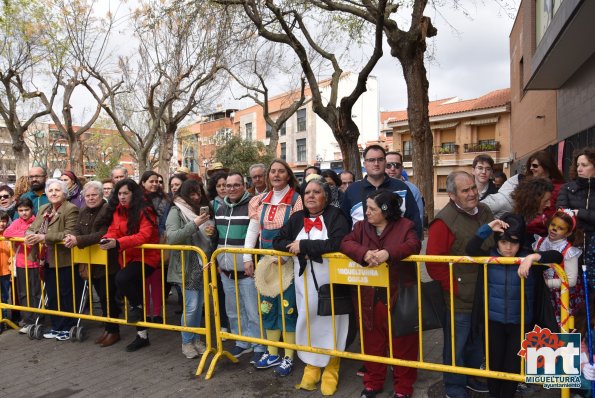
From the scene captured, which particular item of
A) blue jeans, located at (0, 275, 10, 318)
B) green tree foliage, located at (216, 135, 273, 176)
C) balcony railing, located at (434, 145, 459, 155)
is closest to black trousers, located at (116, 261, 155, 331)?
blue jeans, located at (0, 275, 10, 318)

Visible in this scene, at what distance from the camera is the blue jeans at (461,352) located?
3361 mm

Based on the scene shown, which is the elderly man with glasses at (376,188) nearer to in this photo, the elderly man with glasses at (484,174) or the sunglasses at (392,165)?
the elderly man with glasses at (484,174)

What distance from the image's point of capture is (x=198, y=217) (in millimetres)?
4414

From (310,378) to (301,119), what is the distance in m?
42.2

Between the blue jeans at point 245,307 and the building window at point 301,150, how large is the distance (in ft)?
133

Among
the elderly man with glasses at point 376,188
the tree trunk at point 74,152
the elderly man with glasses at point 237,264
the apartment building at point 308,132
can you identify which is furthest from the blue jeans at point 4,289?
the apartment building at point 308,132

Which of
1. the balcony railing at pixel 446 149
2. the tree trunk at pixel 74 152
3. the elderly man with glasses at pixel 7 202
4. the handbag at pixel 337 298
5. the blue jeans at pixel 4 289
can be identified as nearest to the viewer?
the handbag at pixel 337 298

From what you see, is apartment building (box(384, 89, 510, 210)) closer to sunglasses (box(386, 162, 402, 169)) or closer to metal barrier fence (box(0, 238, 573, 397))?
sunglasses (box(386, 162, 402, 169))

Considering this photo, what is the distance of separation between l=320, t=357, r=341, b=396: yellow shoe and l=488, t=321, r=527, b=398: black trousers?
1234 millimetres

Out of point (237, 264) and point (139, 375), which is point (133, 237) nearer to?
point (237, 264)

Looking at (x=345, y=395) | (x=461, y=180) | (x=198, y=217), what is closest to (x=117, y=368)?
(x=198, y=217)

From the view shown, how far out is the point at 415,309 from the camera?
131 inches

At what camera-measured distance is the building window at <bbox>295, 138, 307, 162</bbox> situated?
44.9 m

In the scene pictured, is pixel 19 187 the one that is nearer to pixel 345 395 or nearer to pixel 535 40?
pixel 345 395
